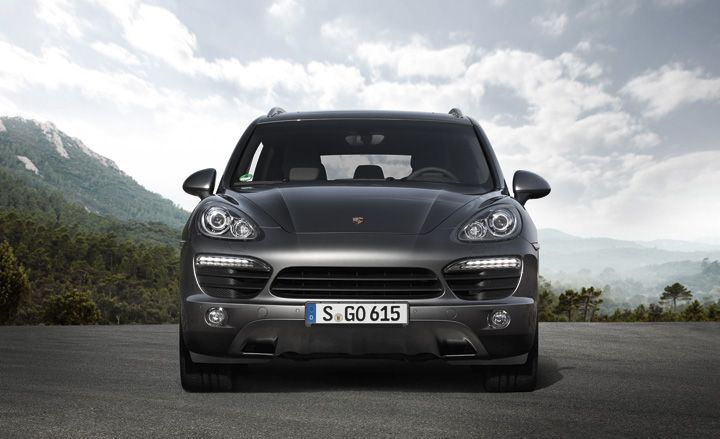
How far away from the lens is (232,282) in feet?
16.4

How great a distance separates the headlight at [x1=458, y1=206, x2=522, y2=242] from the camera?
509cm

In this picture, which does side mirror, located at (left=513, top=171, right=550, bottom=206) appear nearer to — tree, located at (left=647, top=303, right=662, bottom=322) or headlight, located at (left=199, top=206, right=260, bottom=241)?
headlight, located at (left=199, top=206, right=260, bottom=241)

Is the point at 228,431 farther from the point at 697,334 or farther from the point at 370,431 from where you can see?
the point at 697,334

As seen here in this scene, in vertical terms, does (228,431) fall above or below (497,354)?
below

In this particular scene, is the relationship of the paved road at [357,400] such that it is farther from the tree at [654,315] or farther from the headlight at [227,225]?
the tree at [654,315]

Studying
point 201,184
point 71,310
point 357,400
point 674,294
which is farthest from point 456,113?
point 674,294

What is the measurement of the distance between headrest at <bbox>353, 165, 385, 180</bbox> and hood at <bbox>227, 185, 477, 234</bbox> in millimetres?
486

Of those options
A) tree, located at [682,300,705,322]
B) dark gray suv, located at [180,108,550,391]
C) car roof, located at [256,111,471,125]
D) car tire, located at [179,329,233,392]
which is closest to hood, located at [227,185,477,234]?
dark gray suv, located at [180,108,550,391]

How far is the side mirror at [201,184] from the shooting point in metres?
5.94

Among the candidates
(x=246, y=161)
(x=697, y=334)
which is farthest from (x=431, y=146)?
(x=697, y=334)

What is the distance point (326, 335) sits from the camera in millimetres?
4848

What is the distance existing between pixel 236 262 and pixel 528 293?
1.73 m

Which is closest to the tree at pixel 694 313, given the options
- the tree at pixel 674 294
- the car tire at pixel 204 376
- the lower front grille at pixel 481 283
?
the tree at pixel 674 294

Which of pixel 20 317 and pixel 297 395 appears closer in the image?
pixel 297 395
